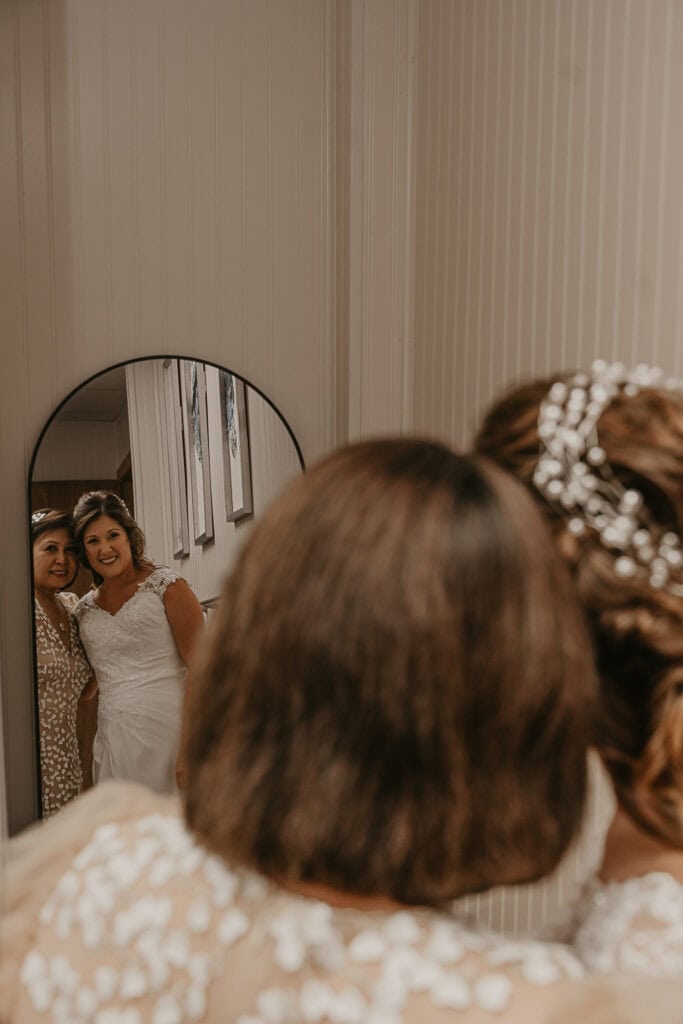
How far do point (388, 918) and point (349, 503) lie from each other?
29cm

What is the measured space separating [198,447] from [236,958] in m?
1.79

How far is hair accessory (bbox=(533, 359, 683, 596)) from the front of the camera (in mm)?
909

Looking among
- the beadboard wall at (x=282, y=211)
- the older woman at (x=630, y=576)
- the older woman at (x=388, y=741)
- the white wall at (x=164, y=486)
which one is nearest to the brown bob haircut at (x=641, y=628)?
the older woman at (x=630, y=576)

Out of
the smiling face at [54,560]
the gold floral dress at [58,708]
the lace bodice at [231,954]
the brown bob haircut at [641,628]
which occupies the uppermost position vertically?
the brown bob haircut at [641,628]

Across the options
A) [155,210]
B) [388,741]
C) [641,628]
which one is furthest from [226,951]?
[155,210]

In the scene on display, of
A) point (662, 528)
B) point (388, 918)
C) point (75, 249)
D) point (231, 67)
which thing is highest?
point (231, 67)

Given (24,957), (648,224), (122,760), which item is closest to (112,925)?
(24,957)

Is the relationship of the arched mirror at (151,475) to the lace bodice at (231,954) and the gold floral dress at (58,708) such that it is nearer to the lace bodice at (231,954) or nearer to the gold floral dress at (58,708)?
the gold floral dress at (58,708)

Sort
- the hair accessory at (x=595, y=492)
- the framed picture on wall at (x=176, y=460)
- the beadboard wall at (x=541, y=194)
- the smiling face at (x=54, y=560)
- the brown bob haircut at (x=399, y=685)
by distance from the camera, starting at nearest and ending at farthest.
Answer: the brown bob haircut at (x=399, y=685) < the hair accessory at (x=595, y=492) < the beadboard wall at (x=541, y=194) < the smiling face at (x=54, y=560) < the framed picture on wall at (x=176, y=460)

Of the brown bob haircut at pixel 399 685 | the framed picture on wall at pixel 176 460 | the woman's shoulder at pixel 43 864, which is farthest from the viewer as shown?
the framed picture on wall at pixel 176 460

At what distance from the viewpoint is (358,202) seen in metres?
2.48

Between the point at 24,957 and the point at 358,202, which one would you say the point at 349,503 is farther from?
the point at 358,202

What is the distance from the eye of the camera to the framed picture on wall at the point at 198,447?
7.77ft

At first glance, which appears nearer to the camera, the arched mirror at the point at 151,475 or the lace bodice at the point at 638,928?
the lace bodice at the point at 638,928
